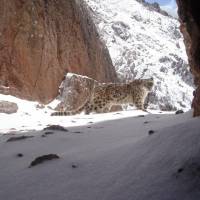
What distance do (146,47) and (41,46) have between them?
17210 millimetres

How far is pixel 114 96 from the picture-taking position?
14.3 metres

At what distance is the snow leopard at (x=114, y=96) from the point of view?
550 inches

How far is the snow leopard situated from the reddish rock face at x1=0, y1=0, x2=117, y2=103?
490 centimetres

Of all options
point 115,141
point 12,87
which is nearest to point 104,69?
point 12,87

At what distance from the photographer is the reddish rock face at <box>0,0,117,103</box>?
18.9 m

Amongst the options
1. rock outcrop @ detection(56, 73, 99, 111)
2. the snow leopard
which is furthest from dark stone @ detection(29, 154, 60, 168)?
rock outcrop @ detection(56, 73, 99, 111)

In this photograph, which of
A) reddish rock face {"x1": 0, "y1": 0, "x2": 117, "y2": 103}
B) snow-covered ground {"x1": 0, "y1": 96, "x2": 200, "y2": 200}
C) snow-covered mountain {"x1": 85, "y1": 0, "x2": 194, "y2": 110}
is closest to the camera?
snow-covered ground {"x1": 0, "y1": 96, "x2": 200, "y2": 200}

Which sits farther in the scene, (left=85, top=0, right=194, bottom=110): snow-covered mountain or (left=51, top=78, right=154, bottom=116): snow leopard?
(left=85, top=0, right=194, bottom=110): snow-covered mountain

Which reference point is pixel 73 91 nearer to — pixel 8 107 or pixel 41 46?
pixel 41 46

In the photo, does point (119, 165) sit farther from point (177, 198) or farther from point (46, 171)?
point (177, 198)

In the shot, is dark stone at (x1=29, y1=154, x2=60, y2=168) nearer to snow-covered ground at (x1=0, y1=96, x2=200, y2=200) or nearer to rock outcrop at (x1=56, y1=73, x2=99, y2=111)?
snow-covered ground at (x1=0, y1=96, x2=200, y2=200)

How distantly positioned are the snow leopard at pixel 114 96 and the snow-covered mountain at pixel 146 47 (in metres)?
14.0

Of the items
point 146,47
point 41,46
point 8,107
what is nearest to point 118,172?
point 8,107

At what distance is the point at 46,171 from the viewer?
4.39 metres
